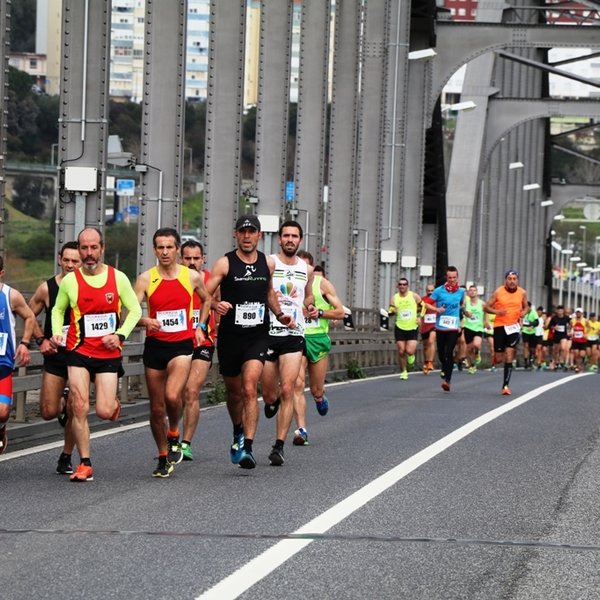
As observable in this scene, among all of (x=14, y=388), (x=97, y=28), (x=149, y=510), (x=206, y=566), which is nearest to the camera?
(x=206, y=566)

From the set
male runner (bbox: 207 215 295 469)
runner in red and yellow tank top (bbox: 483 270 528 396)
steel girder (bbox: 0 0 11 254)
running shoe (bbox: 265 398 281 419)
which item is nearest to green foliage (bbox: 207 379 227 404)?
running shoe (bbox: 265 398 281 419)

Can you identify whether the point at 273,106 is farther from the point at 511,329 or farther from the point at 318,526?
the point at 318,526

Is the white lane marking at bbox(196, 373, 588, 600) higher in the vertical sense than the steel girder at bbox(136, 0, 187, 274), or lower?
lower

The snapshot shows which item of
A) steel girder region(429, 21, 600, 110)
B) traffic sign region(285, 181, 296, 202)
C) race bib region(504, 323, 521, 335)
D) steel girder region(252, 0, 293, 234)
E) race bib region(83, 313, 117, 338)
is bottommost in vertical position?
race bib region(504, 323, 521, 335)

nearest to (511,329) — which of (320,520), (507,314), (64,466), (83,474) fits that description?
(507,314)

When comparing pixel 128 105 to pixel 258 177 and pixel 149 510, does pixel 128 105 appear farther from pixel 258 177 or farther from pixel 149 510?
Answer: pixel 149 510

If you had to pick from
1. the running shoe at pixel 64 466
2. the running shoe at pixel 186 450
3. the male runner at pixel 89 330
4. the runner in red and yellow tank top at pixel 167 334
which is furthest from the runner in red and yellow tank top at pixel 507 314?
the male runner at pixel 89 330

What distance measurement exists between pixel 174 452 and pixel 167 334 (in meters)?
0.78

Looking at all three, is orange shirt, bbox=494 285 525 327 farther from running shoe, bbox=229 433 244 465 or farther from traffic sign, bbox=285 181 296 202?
running shoe, bbox=229 433 244 465

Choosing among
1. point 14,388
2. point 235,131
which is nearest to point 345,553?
point 14,388

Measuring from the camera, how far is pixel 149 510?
10.0 metres

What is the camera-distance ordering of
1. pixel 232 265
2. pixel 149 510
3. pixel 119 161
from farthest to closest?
pixel 119 161 → pixel 232 265 → pixel 149 510

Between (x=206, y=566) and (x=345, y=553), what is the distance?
76 centimetres

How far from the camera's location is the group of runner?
39.0ft
